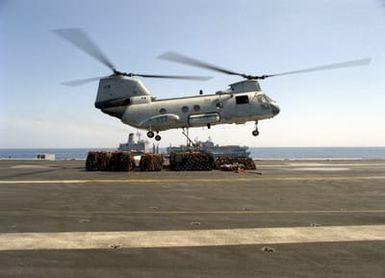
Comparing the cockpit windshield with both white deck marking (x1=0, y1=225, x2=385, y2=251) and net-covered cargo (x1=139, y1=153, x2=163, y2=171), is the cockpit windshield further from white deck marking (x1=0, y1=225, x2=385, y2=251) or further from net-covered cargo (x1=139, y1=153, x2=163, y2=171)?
white deck marking (x1=0, y1=225, x2=385, y2=251)

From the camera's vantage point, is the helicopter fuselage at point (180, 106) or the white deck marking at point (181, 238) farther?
the helicopter fuselage at point (180, 106)

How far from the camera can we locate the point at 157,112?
128 ft

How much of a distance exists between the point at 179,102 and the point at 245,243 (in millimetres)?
30348

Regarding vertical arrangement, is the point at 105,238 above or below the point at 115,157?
below

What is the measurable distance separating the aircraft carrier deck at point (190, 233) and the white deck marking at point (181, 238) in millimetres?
19

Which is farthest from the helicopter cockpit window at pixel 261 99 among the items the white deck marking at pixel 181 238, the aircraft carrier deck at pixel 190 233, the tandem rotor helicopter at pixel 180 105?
the white deck marking at pixel 181 238

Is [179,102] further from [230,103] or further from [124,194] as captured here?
[124,194]

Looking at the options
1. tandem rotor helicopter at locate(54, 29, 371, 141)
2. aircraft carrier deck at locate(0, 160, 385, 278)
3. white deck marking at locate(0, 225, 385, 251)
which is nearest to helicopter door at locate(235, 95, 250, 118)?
tandem rotor helicopter at locate(54, 29, 371, 141)

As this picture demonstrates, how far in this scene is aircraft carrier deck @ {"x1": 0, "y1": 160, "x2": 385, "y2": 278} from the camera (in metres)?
7.02

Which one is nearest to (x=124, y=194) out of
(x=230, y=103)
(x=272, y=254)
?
(x=272, y=254)

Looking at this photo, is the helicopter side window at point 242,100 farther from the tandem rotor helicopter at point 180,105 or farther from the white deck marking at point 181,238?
the white deck marking at point 181,238

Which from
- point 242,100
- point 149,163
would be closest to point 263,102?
point 242,100

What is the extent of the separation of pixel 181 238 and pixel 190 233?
54 centimetres

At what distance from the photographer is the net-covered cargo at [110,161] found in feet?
102
